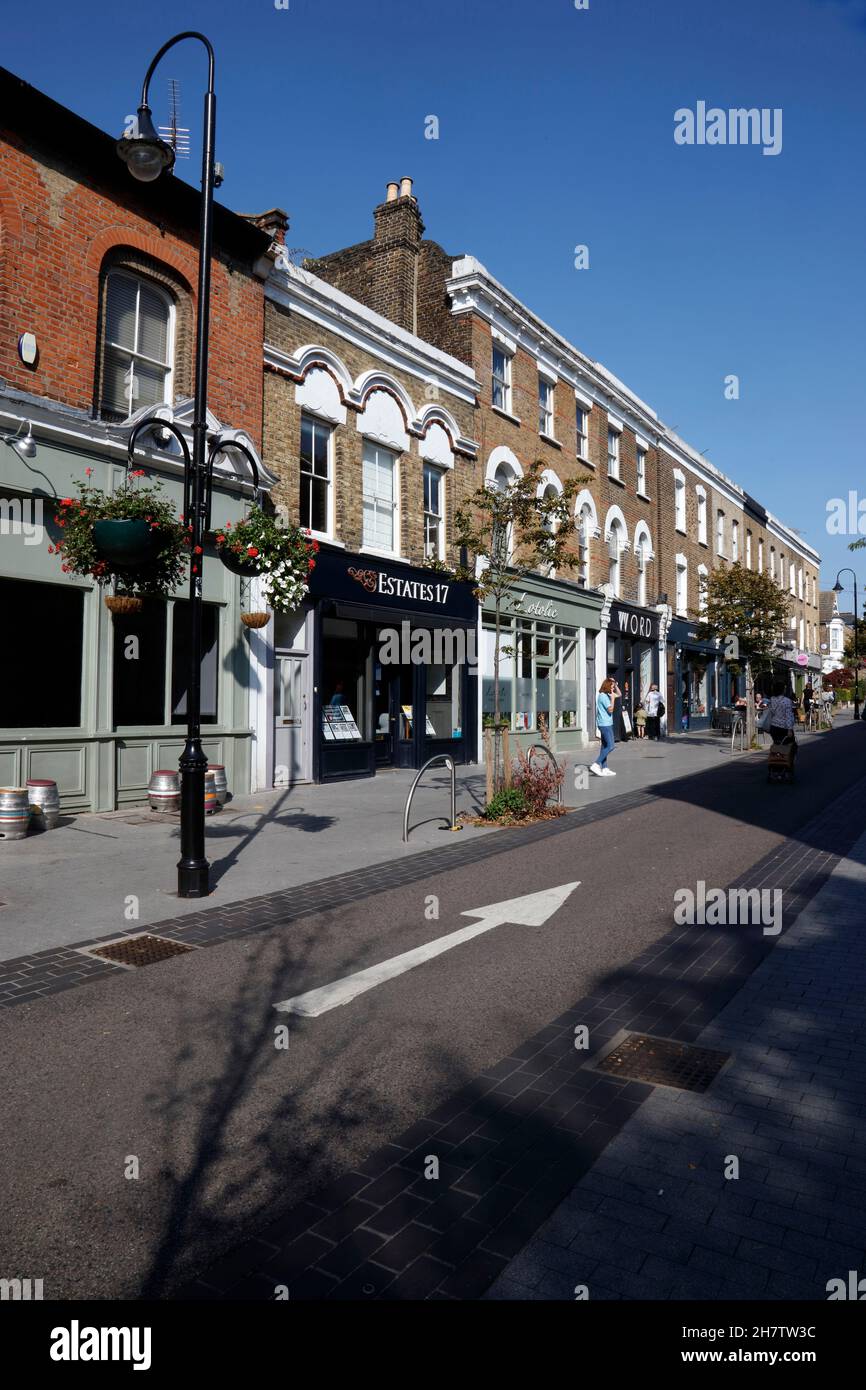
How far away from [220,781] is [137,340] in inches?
260

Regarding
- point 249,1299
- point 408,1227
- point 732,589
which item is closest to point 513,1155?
point 408,1227

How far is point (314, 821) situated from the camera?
11.4 metres

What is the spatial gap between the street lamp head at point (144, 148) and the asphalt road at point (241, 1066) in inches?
244

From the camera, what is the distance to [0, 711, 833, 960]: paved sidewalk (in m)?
6.82

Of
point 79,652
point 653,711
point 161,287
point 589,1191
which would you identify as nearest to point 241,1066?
point 589,1191

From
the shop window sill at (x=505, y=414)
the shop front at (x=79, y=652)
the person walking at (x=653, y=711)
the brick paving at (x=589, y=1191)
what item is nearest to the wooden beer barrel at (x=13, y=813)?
the shop front at (x=79, y=652)

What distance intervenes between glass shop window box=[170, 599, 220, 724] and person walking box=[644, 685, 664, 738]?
17.7m

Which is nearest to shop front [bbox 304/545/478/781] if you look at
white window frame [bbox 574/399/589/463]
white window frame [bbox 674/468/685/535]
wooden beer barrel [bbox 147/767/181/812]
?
wooden beer barrel [bbox 147/767/181/812]

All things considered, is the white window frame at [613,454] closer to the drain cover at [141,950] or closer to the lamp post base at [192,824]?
the lamp post base at [192,824]

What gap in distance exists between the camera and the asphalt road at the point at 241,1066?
2.88m

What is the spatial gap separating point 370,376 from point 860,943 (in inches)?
562

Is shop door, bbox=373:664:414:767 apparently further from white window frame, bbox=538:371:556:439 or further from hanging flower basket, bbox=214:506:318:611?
white window frame, bbox=538:371:556:439
